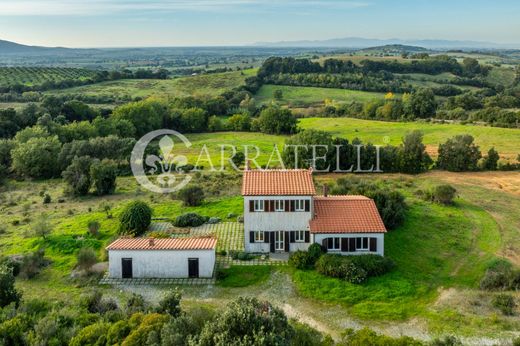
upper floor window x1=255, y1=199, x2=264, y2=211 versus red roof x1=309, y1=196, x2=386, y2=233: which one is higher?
upper floor window x1=255, y1=199, x2=264, y2=211

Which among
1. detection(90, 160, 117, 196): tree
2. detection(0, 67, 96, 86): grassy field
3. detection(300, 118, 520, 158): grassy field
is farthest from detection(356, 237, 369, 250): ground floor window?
detection(0, 67, 96, 86): grassy field

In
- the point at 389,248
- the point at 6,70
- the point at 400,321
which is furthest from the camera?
the point at 6,70

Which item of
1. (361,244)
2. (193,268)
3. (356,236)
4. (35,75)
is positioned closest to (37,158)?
(193,268)

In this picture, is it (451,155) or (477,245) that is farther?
(451,155)

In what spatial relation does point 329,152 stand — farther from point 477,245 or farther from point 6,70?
point 6,70

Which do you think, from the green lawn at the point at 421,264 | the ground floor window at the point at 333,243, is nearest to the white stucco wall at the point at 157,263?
the green lawn at the point at 421,264

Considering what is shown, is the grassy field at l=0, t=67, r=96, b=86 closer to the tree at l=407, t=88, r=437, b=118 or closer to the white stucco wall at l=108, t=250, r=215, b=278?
the tree at l=407, t=88, r=437, b=118

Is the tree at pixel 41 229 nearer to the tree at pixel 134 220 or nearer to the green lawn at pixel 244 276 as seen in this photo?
the tree at pixel 134 220

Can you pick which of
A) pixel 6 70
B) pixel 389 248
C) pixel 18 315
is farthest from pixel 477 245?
pixel 6 70
